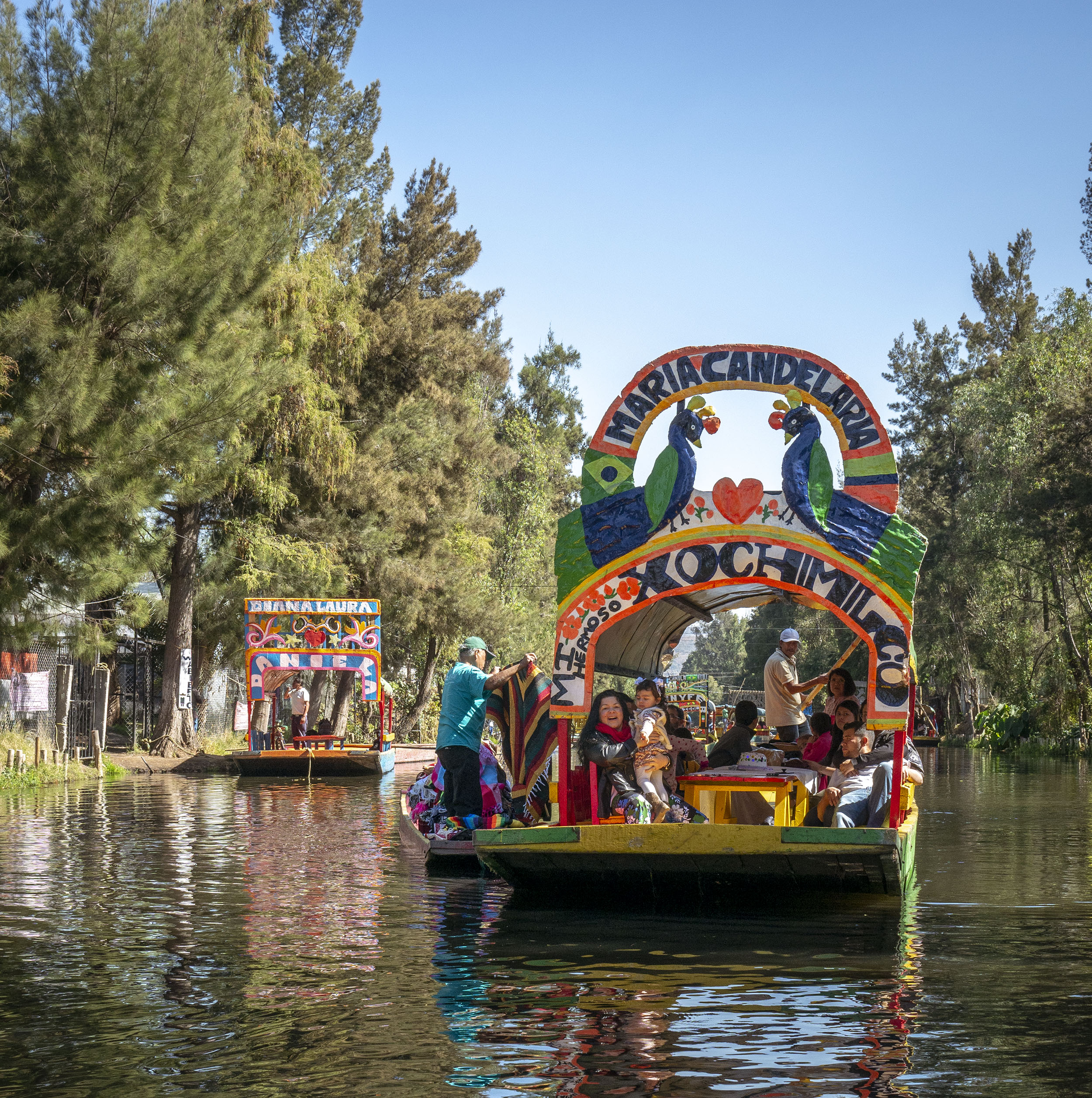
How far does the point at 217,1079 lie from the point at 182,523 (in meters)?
26.2

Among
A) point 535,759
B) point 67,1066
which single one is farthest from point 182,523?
point 67,1066

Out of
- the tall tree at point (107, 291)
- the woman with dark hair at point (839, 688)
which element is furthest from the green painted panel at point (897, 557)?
the tall tree at point (107, 291)

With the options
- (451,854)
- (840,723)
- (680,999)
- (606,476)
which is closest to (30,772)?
(451,854)

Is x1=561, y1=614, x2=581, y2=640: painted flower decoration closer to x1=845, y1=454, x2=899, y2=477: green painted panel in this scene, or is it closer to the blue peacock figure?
the blue peacock figure

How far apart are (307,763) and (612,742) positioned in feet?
57.7

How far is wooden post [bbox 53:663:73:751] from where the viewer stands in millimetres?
24797

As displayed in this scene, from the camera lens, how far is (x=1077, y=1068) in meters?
6.40

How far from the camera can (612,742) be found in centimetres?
1162

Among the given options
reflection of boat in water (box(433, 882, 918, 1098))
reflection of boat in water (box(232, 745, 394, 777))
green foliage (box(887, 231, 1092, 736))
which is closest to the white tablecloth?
reflection of boat in water (box(433, 882, 918, 1098))

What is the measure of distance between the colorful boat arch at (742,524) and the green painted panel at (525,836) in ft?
3.69

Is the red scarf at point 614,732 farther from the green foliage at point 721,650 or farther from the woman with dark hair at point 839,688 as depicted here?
the green foliage at point 721,650

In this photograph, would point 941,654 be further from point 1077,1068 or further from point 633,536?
point 1077,1068

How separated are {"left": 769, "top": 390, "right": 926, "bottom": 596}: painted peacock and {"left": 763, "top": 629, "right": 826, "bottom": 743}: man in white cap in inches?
102

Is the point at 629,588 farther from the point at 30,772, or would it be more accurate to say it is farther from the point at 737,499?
the point at 30,772
